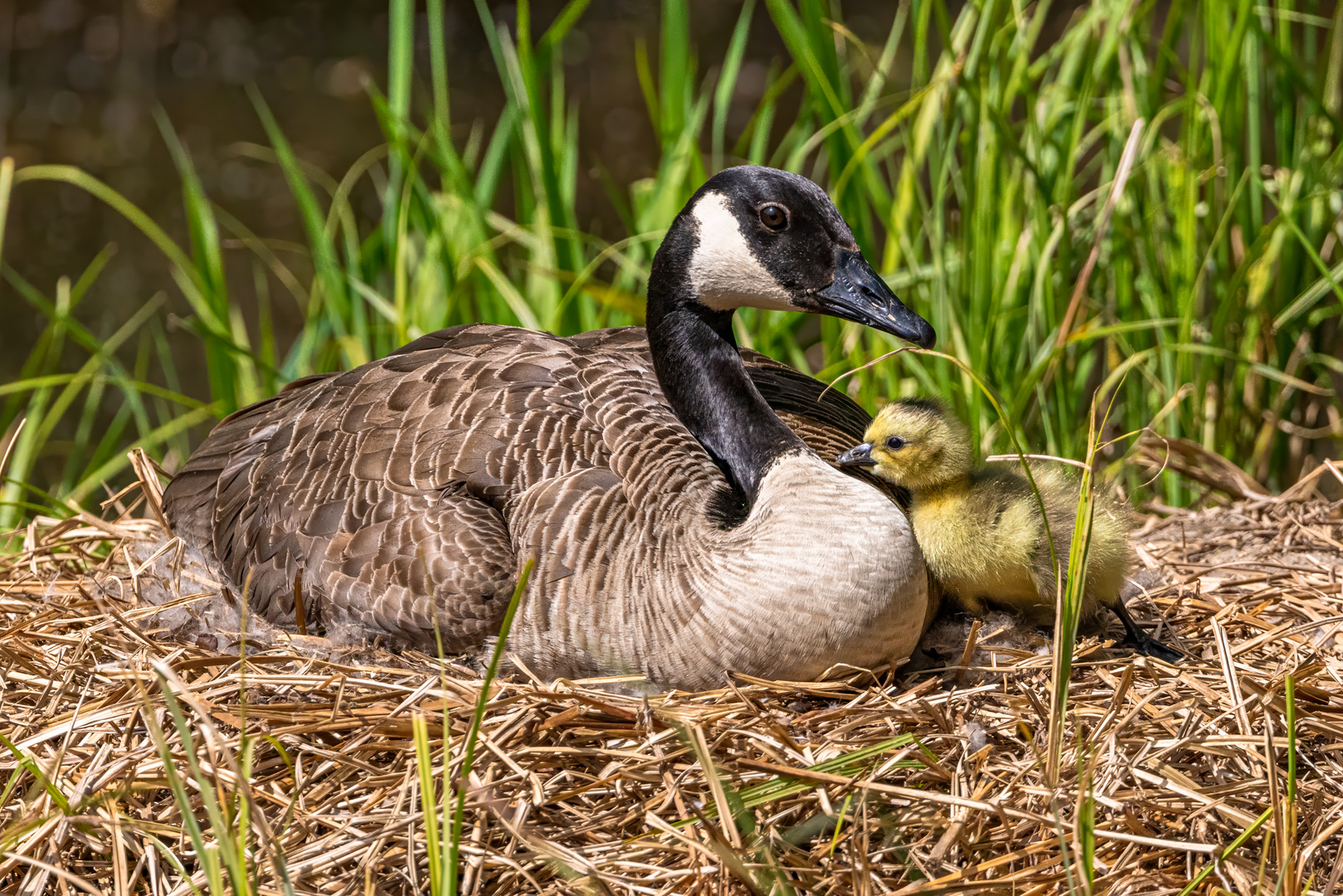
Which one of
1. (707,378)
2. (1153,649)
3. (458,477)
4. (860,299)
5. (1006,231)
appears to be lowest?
(1153,649)

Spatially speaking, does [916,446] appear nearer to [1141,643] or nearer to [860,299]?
[860,299]

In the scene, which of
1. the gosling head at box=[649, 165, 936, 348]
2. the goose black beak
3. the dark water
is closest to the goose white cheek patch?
the gosling head at box=[649, 165, 936, 348]

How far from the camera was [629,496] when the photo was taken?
3082 mm

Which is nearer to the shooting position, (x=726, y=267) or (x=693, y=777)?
(x=693, y=777)

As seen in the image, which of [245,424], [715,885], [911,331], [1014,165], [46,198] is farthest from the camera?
[46,198]

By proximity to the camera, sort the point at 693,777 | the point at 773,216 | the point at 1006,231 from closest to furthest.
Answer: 1. the point at 693,777
2. the point at 773,216
3. the point at 1006,231

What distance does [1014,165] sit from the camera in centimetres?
441

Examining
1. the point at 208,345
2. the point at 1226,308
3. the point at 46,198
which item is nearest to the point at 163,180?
the point at 46,198

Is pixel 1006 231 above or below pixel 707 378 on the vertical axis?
above

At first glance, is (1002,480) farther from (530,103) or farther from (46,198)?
(46,198)

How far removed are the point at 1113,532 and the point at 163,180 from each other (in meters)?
8.73

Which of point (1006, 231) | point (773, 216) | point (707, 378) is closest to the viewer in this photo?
point (773, 216)

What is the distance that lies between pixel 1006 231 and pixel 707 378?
65.1 inches

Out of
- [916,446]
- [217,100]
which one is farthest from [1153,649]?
[217,100]
